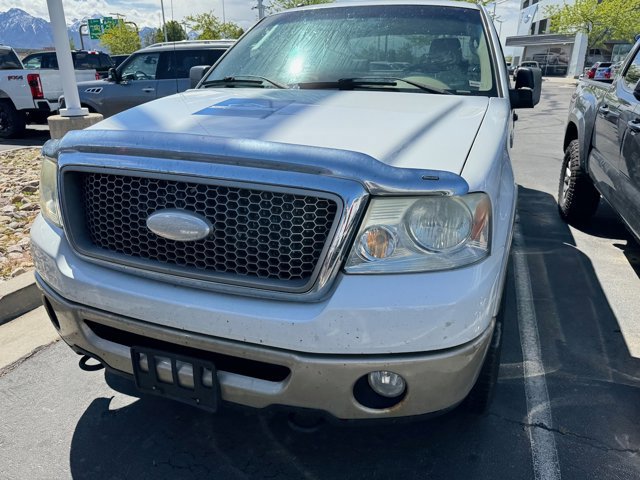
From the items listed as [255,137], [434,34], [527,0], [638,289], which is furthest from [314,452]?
[527,0]

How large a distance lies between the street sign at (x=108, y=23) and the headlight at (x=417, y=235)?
58.3m

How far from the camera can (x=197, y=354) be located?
1.85 meters

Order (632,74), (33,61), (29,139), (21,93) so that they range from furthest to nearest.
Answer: (33,61)
(29,139)
(21,93)
(632,74)

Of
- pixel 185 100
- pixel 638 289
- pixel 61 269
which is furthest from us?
pixel 638 289

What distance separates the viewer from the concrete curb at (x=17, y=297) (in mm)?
3414

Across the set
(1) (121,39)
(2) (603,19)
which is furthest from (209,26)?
(2) (603,19)

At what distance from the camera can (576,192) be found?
4.98 meters

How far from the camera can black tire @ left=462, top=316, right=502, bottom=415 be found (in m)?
2.06

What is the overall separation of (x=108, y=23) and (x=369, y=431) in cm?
5904

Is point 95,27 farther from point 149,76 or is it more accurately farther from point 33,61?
point 149,76

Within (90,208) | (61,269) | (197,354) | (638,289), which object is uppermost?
(90,208)

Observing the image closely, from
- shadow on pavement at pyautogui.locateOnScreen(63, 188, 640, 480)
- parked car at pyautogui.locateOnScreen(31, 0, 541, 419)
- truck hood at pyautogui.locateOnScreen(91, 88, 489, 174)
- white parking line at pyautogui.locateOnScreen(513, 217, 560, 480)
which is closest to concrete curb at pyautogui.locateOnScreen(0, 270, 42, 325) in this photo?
shadow on pavement at pyautogui.locateOnScreen(63, 188, 640, 480)

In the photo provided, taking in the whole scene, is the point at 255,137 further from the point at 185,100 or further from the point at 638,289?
the point at 638,289

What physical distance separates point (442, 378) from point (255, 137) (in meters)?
1.03
